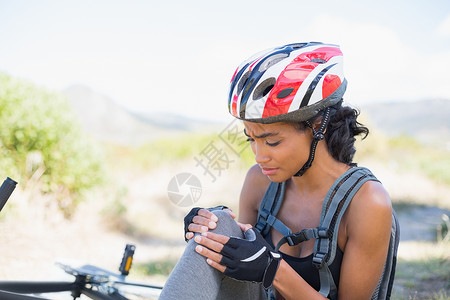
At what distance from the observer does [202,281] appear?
184cm

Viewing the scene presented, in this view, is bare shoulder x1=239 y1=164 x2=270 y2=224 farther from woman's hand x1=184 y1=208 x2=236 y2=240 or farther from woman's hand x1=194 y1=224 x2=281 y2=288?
woman's hand x1=194 y1=224 x2=281 y2=288

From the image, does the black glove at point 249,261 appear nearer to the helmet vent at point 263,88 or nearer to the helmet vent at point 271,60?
the helmet vent at point 263,88

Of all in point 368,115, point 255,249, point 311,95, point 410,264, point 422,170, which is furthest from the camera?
point 368,115

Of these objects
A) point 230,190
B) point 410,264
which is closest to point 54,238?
point 410,264

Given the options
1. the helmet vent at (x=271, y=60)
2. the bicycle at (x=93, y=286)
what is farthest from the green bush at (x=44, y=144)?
the helmet vent at (x=271, y=60)

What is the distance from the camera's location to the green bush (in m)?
6.52

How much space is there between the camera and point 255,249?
6.09ft

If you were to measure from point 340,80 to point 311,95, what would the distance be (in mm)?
213

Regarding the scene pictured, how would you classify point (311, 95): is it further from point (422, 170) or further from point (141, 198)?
point (422, 170)

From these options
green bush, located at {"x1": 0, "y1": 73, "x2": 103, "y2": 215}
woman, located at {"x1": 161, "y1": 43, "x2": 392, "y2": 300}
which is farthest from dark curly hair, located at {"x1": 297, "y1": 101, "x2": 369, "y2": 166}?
green bush, located at {"x1": 0, "y1": 73, "x2": 103, "y2": 215}

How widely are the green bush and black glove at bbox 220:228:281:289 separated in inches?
204

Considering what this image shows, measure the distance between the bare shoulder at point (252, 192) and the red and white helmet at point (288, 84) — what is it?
17.5 inches

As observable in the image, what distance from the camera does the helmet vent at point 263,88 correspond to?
2.21m

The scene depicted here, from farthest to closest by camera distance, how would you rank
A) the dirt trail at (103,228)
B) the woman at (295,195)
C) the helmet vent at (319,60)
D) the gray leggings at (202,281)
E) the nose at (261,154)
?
the dirt trail at (103,228) < the helmet vent at (319,60) < the nose at (261,154) < the woman at (295,195) < the gray leggings at (202,281)
